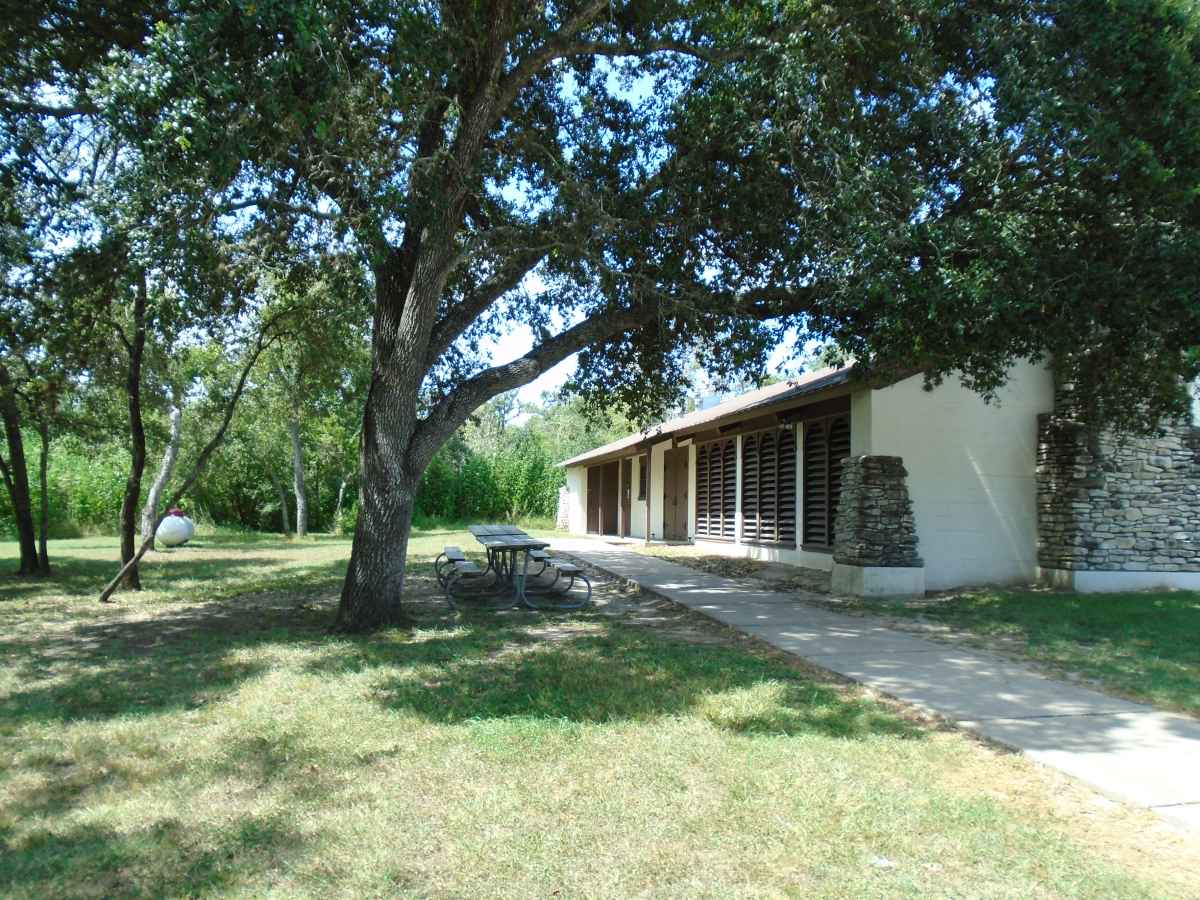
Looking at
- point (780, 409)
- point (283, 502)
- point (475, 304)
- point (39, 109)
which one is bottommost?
point (283, 502)

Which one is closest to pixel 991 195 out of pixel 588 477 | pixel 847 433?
pixel 847 433

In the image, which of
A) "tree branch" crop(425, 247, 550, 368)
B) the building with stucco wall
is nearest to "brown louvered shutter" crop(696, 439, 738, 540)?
the building with stucco wall

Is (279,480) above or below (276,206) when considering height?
below

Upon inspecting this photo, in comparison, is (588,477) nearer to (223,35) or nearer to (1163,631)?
(1163,631)

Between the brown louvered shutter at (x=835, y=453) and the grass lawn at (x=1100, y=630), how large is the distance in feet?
8.50

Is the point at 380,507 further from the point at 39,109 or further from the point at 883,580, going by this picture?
the point at 883,580

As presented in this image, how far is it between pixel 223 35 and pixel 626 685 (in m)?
5.36

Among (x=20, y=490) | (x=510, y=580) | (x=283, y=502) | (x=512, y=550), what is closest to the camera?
(x=512, y=550)

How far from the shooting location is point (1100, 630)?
8.49 metres

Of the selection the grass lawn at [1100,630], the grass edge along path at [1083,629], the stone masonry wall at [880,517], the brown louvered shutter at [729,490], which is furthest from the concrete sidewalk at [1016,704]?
the brown louvered shutter at [729,490]

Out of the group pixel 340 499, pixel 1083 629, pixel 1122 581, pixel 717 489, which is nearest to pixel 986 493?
pixel 1122 581

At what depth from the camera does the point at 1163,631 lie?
8391 mm

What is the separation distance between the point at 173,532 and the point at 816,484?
16299mm

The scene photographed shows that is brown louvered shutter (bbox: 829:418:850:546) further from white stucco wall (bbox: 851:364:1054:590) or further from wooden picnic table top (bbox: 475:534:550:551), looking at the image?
wooden picnic table top (bbox: 475:534:550:551)
